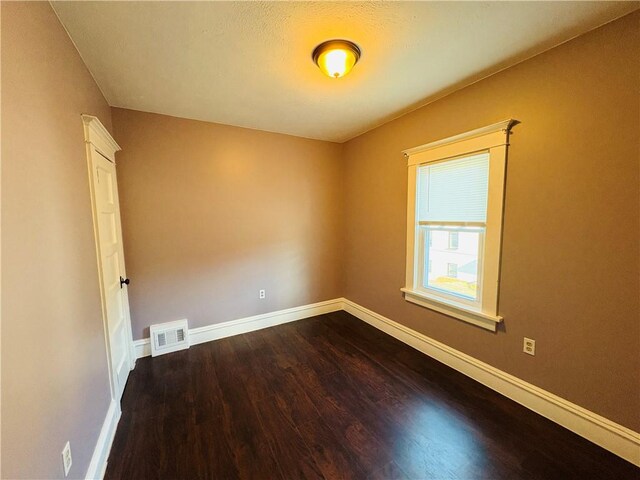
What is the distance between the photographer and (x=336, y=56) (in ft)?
5.45

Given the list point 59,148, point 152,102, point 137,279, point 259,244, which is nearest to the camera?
point 59,148

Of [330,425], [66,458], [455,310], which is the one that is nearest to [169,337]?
[66,458]

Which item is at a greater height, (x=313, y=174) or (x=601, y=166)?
(x=313, y=174)

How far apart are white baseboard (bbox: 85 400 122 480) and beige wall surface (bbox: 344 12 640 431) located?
2693mm

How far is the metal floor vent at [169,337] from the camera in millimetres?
2682

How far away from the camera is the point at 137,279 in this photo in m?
2.62

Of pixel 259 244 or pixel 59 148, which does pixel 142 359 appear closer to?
pixel 259 244

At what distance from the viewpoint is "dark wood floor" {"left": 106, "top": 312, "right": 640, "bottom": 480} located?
4.84 feet

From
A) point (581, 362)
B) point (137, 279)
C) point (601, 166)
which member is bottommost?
point (581, 362)

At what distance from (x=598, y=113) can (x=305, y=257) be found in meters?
2.99

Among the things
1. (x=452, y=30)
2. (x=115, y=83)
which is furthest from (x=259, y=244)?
(x=452, y=30)

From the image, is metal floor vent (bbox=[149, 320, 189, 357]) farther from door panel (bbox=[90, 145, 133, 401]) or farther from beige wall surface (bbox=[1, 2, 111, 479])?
beige wall surface (bbox=[1, 2, 111, 479])

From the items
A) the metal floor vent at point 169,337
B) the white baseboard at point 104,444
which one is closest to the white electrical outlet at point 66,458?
the white baseboard at point 104,444

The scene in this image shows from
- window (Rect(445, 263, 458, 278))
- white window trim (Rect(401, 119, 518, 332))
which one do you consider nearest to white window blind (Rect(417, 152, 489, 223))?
white window trim (Rect(401, 119, 518, 332))
